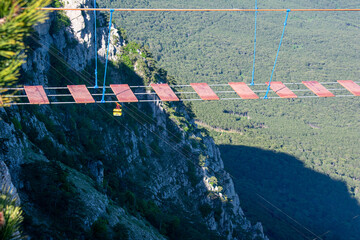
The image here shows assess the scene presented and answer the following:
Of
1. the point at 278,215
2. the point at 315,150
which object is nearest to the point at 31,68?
the point at 278,215

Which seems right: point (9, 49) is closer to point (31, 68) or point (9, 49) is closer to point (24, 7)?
point (24, 7)

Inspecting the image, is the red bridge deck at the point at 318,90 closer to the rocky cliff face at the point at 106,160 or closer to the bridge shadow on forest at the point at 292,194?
the rocky cliff face at the point at 106,160

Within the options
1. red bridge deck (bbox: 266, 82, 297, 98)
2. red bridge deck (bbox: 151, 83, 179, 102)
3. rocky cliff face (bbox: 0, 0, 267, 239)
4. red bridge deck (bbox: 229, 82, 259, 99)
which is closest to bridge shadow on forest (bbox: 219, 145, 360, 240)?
rocky cliff face (bbox: 0, 0, 267, 239)

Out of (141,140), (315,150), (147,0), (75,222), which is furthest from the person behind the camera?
(147,0)

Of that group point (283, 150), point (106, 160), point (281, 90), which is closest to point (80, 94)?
point (281, 90)

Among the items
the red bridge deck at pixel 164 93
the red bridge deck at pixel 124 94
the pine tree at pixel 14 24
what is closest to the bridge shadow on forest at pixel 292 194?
the red bridge deck at pixel 164 93

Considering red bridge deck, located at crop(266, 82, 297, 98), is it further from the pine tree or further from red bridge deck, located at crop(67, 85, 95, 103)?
the pine tree
